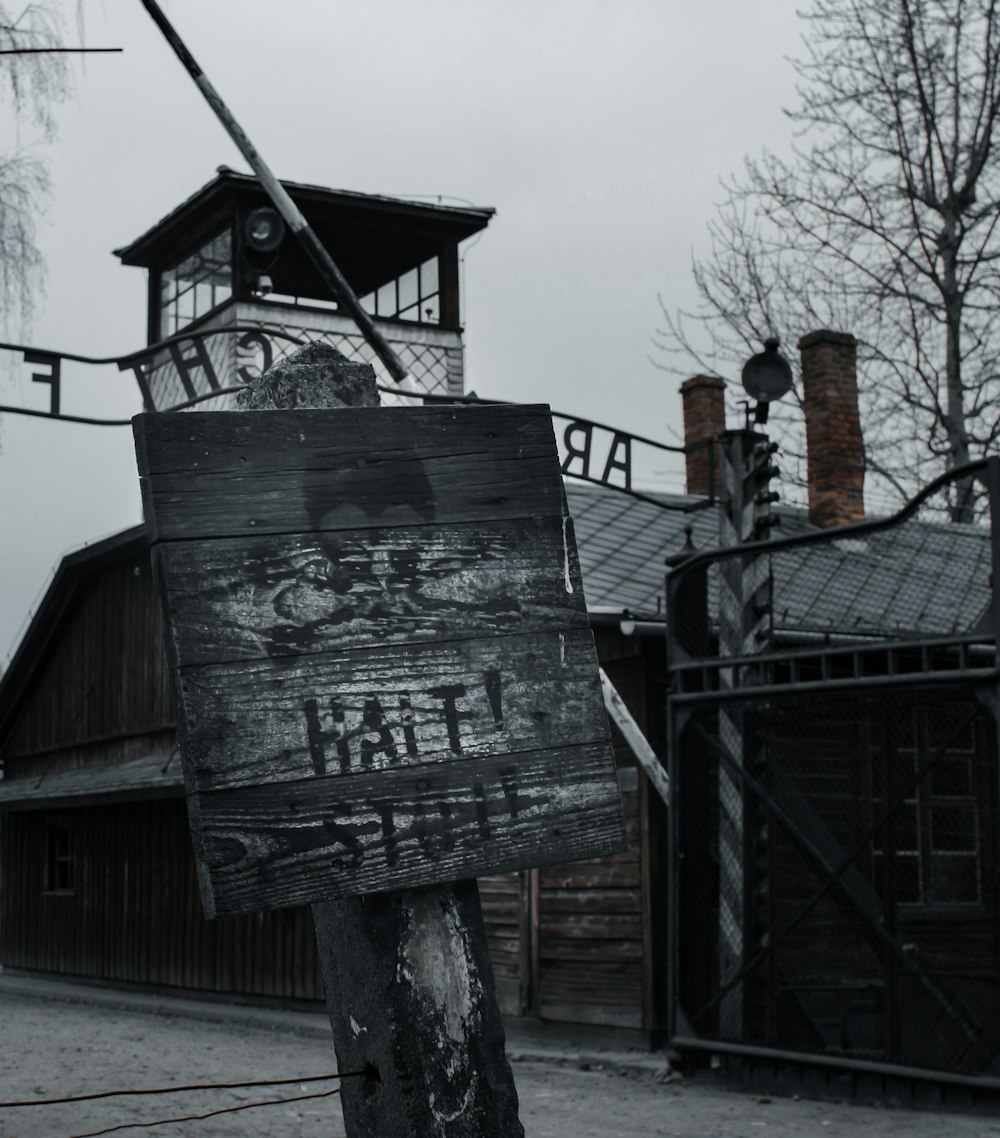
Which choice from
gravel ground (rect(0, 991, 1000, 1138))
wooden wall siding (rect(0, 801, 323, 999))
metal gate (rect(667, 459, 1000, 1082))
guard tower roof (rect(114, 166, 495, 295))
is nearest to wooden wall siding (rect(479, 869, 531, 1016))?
gravel ground (rect(0, 991, 1000, 1138))

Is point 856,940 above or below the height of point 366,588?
below

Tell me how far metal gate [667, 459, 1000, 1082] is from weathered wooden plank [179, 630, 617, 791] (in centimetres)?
660

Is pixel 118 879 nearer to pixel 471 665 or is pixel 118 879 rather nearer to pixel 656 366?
pixel 656 366

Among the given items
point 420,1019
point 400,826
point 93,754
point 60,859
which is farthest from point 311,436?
point 60,859

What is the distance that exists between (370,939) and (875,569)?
45.0ft

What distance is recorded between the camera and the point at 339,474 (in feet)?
7.47

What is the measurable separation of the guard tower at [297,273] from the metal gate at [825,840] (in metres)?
8.15

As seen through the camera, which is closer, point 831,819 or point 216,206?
point 831,819

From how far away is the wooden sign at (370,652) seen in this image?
2098mm

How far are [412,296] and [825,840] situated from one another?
43.1 feet

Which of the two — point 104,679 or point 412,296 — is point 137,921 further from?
point 412,296

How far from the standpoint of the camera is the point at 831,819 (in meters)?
12.7

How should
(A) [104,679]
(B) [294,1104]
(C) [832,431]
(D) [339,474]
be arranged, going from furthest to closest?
(A) [104,679], (C) [832,431], (B) [294,1104], (D) [339,474]

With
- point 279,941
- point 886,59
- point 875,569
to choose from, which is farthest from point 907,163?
point 279,941
